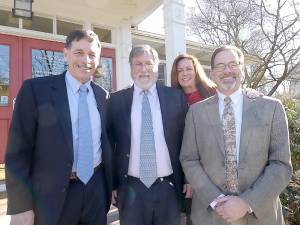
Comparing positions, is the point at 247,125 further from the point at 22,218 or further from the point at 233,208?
the point at 22,218

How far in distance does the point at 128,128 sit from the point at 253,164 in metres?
1.02

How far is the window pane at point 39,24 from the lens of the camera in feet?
21.3

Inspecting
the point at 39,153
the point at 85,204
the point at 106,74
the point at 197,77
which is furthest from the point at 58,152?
the point at 106,74

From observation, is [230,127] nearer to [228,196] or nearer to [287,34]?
[228,196]

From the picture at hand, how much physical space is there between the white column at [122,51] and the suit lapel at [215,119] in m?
4.88

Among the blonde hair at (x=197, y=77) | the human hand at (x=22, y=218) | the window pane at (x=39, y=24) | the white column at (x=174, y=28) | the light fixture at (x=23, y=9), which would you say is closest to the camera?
the human hand at (x=22, y=218)

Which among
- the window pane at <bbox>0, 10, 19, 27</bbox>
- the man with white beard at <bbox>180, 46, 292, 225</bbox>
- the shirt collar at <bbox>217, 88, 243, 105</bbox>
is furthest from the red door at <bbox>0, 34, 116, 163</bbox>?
the shirt collar at <bbox>217, 88, 243, 105</bbox>

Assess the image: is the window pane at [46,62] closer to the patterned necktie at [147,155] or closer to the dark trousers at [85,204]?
the patterned necktie at [147,155]

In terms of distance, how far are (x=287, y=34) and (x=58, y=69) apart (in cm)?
1101

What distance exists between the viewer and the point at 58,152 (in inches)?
94.3

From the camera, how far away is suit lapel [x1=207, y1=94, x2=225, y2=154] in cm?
250

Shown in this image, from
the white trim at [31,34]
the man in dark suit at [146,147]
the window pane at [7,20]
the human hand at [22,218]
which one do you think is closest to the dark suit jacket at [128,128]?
the man in dark suit at [146,147]

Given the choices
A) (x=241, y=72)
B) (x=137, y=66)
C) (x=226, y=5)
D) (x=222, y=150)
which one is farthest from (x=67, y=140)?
(x=226, y=5)

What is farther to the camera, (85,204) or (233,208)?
(85,204)
